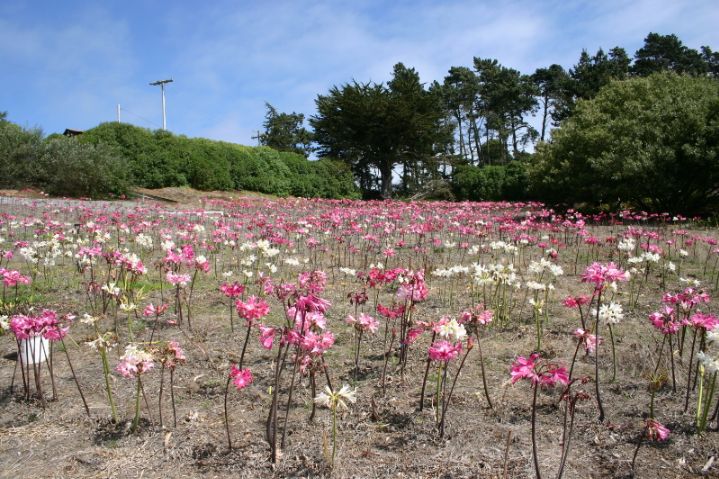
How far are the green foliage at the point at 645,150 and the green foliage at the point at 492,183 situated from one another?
12660mm

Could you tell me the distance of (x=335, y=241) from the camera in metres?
9.77

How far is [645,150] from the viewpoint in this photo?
13375 mm

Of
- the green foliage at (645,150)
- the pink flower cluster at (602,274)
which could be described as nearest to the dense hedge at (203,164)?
the green foliage at (645,150)

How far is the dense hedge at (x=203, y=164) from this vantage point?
22828mm

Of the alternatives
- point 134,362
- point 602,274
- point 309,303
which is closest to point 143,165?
point 134,362

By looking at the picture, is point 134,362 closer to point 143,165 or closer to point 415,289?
point 415,289

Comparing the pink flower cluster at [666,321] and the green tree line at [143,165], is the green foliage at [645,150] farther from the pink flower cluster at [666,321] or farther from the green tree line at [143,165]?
the green tree line at [143,165]

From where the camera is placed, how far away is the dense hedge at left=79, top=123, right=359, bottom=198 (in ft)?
74.9

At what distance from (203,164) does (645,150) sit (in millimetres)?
18891

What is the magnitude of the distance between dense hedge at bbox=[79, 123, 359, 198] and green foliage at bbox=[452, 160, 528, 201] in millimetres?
10076

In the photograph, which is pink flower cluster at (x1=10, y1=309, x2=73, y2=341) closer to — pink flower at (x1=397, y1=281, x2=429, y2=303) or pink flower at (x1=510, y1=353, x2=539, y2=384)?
pink flower at (x1=397, y1=281, x2=429, y2=303)

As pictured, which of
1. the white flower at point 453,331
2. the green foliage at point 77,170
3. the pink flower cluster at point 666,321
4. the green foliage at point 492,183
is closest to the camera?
the white flower at point 453,331

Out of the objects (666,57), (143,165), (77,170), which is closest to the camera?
(77,170)

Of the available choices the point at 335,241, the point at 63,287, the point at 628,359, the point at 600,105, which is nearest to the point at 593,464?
the point at 628,359
